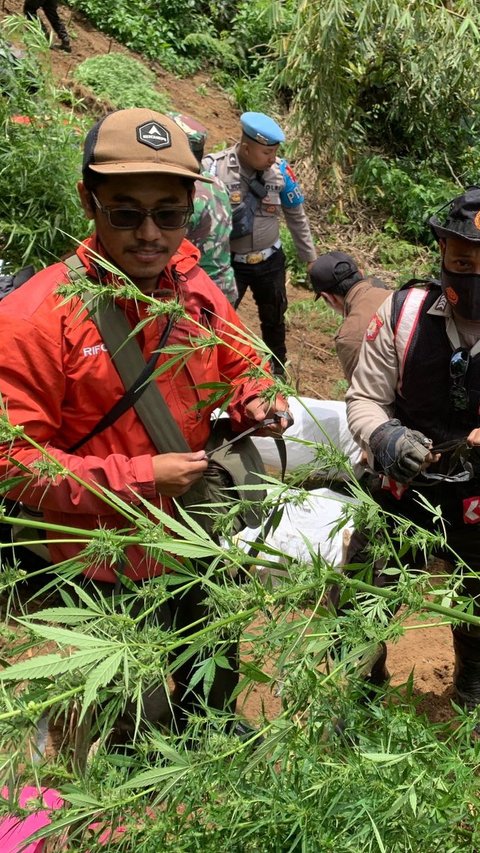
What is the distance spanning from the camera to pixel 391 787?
1.30 metres

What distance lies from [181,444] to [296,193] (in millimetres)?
4319

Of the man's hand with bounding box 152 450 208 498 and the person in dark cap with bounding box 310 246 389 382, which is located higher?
the man's hand with bounding box 152 450 208 498

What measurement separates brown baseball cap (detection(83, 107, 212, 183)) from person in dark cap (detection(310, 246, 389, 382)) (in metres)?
1.74

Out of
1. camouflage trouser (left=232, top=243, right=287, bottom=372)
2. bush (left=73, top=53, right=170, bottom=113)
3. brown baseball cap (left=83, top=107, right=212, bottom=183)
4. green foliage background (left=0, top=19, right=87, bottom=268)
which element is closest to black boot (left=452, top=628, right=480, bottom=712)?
brown baseball cap (left=83, top=107, right=212, bottom=183)

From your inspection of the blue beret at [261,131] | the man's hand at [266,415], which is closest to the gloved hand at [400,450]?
the man's hand at [266,415]

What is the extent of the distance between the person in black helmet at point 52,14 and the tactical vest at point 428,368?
9.61 meters

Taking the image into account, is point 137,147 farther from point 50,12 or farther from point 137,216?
point 50,12

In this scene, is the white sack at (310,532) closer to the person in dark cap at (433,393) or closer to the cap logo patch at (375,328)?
the person in dark cap at (433,393)

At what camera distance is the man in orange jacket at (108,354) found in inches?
80.4

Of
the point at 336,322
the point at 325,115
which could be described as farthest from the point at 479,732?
the point at 325,115

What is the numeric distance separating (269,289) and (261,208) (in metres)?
0.70

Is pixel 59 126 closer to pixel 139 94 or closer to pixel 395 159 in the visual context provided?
pixel 139 94

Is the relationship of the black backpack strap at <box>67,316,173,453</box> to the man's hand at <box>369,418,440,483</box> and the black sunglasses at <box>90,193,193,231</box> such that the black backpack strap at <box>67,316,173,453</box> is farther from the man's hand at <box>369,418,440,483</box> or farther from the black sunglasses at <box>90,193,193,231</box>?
the man's hand at <box>369,418,440,483</box>

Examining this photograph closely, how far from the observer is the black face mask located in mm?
2426
